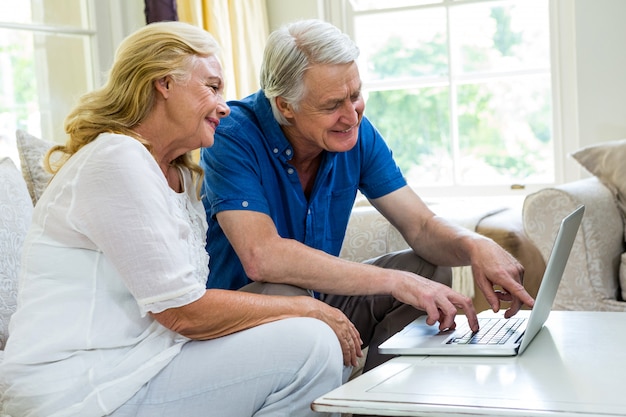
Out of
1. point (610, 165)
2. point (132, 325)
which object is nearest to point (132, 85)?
point (132, 325)

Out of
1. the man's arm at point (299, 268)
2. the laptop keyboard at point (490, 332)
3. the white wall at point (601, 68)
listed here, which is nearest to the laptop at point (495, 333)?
the laptop keyboard at point (490, 332)

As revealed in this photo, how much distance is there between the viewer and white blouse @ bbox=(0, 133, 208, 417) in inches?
50.1

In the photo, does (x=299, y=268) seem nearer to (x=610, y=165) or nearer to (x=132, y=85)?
(x=132, y=85)

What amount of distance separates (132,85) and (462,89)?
2.76m

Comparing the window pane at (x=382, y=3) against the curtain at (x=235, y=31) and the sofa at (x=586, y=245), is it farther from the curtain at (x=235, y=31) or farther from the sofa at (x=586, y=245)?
the sofa at (x=586, y=245)

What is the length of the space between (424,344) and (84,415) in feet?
1.78

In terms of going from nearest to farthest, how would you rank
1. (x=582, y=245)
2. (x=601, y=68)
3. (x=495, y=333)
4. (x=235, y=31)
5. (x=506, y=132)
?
(x=495, y=333)
(x=582, y=245)
(x=601, y=68)
(x=235, y=31)
(x=506, y=132)

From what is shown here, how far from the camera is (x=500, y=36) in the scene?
12.7ft

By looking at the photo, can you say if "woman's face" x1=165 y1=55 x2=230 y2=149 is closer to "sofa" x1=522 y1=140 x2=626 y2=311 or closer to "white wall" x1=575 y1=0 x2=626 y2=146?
"sofa" x1=522 y1=140 x2=626 y2=311

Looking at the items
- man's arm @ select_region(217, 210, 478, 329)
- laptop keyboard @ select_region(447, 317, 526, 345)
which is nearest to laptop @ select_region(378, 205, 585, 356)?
laptop keyboard @ select_region(447, 317, 526, 345)

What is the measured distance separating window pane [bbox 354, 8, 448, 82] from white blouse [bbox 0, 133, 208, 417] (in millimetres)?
2860

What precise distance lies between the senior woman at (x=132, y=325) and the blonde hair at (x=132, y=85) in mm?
53

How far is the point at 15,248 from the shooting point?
1.80 metres

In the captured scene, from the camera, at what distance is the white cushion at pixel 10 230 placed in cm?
172
